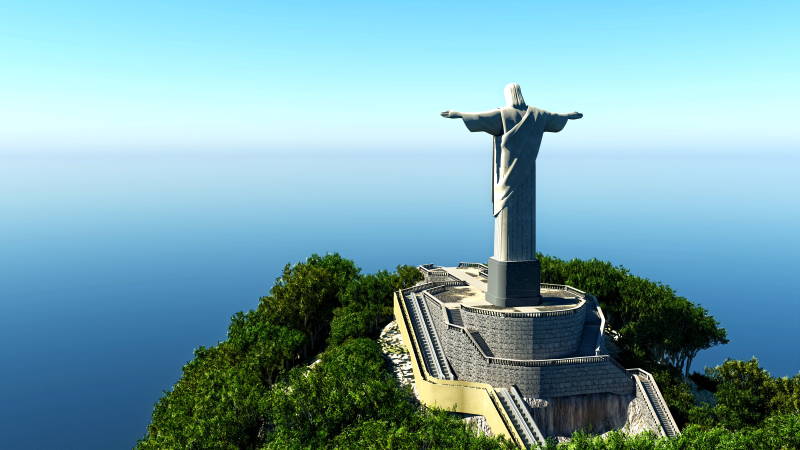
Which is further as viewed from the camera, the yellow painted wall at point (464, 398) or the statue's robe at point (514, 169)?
the statue's robe at point (514, 169)

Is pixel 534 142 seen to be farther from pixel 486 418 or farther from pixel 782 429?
pixel 782 429

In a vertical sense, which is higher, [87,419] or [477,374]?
[477,374]

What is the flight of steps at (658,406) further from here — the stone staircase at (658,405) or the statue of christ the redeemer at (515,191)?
the statue of christ the redeemer at (515,191)

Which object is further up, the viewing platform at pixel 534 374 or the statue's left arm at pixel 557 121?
the statue's left arm at pixel 557 121

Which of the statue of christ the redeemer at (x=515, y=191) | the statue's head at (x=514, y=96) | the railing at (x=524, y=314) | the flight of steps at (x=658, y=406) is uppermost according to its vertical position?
the statue's head at (x=514, y=96)

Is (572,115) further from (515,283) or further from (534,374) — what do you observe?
(534,374)

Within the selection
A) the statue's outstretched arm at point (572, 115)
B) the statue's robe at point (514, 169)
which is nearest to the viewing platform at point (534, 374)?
the statue's robe at point (514, 169)

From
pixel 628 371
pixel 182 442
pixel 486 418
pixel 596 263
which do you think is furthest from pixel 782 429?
pixel 182 442
